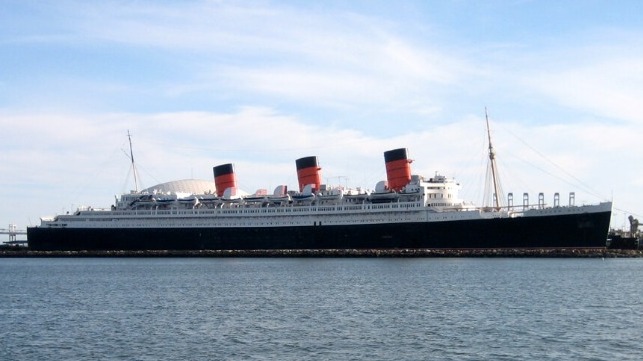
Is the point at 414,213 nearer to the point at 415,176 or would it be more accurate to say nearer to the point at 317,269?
the point at 415,176

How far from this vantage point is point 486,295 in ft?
132

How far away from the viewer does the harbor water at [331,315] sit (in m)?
26.5

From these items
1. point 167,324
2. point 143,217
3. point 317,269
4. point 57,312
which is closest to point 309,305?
point 167,324

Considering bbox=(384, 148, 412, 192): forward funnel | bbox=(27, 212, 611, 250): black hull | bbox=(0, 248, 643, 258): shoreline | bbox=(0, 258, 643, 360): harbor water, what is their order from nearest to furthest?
bbox=(0, 258, 643, 360): harbor water < bbox=(0, 248, 643, 258): shoreline < bbox=(27, 212, 611, 250): black hull < bbox=(384, 148, 412, 192): forward funnel

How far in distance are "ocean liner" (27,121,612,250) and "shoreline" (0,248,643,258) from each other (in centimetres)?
86

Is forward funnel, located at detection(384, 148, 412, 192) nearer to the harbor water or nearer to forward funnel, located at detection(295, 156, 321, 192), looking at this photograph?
forward funnel, located at detection(295, 156, 321, 192)

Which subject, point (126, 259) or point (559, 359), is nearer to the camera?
point (559, 359)

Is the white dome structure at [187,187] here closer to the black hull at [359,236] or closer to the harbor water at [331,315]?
the black hull at [359,236]

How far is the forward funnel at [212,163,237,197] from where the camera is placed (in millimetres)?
91625

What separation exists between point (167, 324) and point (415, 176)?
51.1 metres

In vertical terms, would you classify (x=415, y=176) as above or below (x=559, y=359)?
above

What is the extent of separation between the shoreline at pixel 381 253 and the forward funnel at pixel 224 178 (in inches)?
288

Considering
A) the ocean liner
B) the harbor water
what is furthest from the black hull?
the harbor water

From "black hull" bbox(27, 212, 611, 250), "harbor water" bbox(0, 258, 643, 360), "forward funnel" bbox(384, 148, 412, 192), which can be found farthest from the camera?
"forward funnel" bbox(384, 148, 412, 192)
